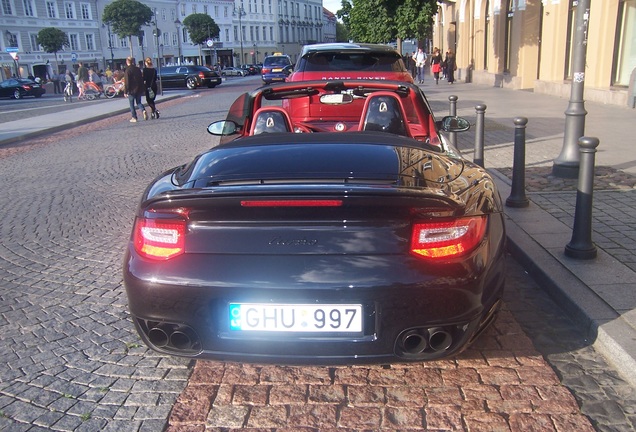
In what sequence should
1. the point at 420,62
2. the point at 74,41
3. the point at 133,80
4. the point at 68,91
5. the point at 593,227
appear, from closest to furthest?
the point at 593,227 → the point at 133,80 → the point at 420,62 → the point at 68,91 → the point at 74,41

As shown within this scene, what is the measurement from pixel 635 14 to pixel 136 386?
1780 centimetres

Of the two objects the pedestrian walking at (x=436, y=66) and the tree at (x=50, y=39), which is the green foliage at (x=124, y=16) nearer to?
the tree at (x=50, y=39)

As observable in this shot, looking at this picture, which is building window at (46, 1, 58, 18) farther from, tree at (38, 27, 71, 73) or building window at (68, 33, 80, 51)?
tree at (38, 27, 71, 73)

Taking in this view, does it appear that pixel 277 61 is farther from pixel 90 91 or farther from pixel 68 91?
pixel 68 91

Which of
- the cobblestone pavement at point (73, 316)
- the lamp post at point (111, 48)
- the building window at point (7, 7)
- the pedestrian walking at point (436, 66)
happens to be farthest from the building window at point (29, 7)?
the cobblestone pavement at point (73, 316)

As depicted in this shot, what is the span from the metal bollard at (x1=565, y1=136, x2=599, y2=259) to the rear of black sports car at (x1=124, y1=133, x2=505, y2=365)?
1920mm

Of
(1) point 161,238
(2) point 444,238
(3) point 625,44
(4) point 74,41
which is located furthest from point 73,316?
(4) point 74,41

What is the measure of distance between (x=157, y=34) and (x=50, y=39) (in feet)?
96.2

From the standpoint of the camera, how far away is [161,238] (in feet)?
9.32

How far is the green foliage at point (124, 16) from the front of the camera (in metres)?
69.8

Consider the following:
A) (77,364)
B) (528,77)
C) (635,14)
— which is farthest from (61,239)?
(528,77)

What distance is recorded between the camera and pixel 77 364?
3.40 meters

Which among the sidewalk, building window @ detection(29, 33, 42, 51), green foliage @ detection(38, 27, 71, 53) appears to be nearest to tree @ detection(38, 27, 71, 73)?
green foliage @ detection(38, 27, 71, 53)

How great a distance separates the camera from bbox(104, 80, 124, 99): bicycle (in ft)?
108
